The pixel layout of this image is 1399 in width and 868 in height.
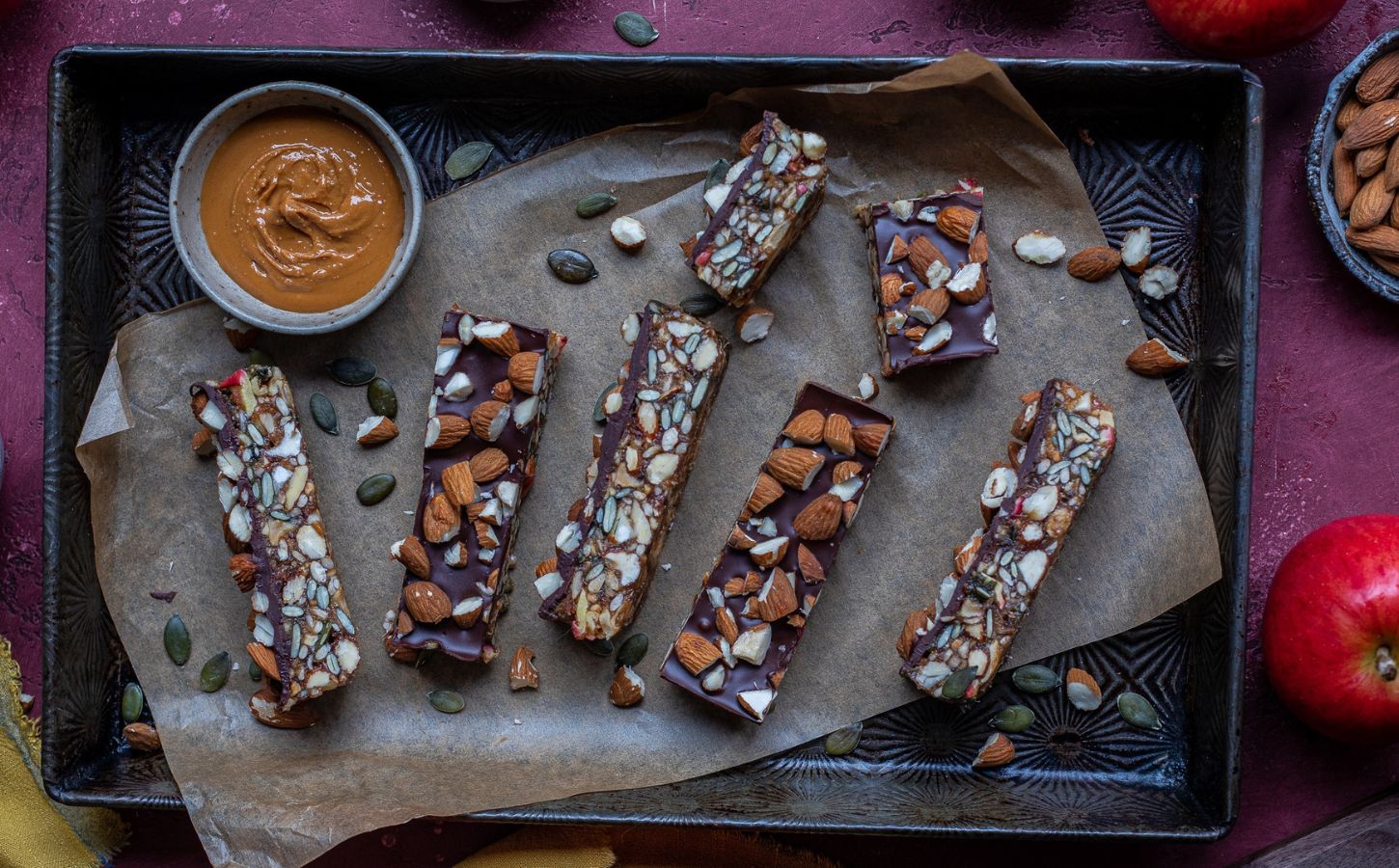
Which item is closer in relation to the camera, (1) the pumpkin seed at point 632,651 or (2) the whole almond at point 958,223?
(2) the whole almond at point 958,223

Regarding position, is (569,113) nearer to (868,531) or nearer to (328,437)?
(328,437)

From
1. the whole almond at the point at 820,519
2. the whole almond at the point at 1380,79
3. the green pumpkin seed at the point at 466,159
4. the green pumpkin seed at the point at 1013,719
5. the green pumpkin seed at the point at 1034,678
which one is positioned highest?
the whole almond at the point at 1380,79

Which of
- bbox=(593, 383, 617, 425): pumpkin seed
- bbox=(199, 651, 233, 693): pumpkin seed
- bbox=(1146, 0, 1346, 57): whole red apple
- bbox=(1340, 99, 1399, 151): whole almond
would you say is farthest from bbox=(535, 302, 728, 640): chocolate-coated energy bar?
bbox=(1340, 99, 1399, 151): whole almond

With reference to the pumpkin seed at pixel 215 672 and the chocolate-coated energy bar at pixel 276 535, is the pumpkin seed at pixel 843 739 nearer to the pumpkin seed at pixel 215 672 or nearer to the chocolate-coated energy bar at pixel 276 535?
the chocolate-coated energy bar at pixel 276 535

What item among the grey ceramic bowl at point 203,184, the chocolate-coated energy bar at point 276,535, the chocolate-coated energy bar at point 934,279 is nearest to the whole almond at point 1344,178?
the chocolate-coated energy bar at point 934,279

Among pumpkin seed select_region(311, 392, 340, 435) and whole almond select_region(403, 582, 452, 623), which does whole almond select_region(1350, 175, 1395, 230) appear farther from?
pumpkin seed select_region(311, 392, 340, 435)

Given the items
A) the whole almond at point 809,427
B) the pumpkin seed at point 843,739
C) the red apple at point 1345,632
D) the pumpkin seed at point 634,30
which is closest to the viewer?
the red apple at point 1345,632
